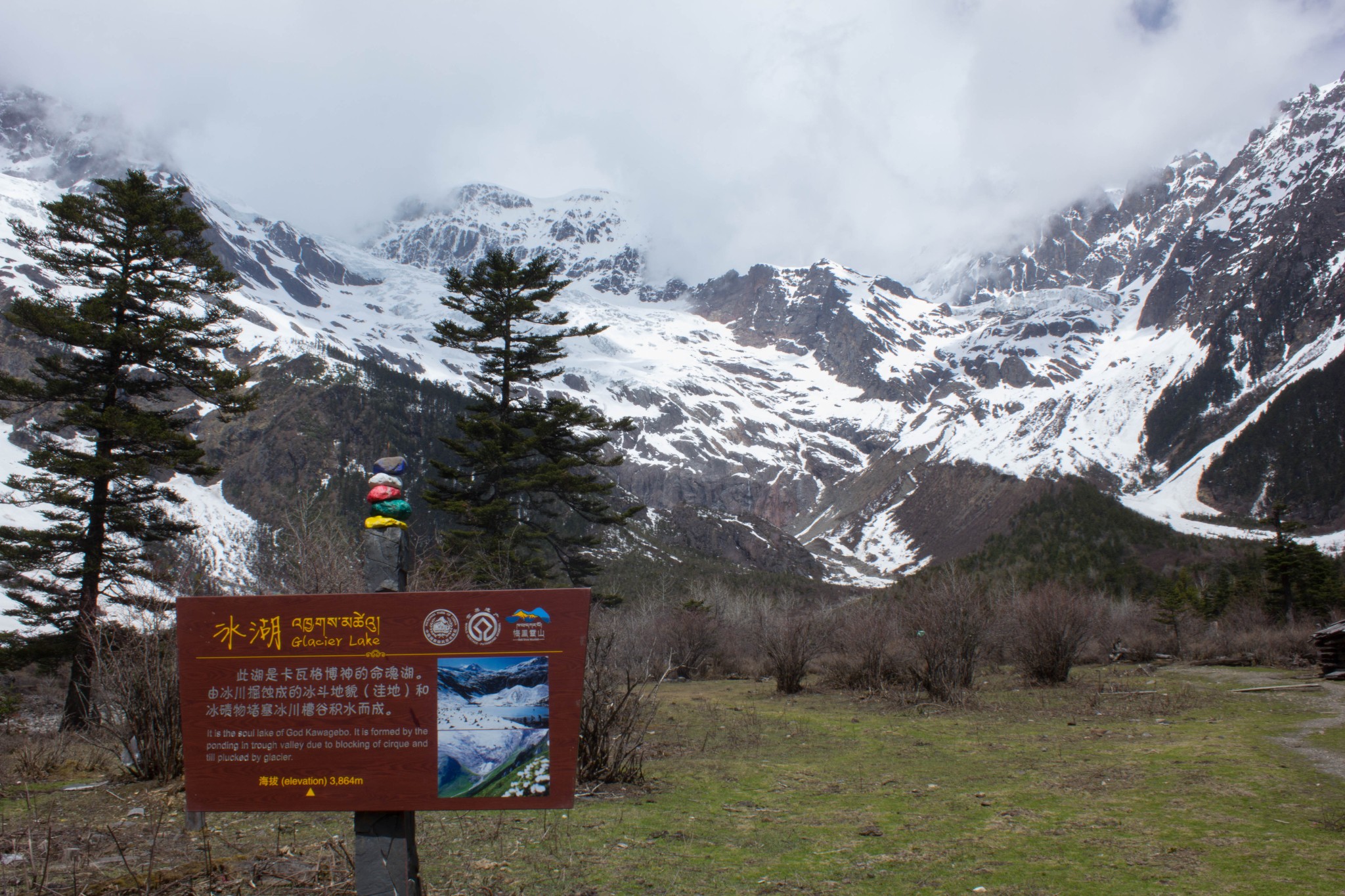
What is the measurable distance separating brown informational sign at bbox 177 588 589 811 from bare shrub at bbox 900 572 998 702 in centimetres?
1480

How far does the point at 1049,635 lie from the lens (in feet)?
68.0

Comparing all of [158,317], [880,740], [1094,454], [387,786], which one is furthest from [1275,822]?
[1094,454]

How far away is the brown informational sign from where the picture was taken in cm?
424

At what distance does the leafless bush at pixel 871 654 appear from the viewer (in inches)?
765

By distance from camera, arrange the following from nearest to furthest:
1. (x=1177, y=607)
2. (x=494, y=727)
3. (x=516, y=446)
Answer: (x=494, y=727) → (x=516, y=446) → (x=1177, y=607)

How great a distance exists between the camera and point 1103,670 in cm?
2761

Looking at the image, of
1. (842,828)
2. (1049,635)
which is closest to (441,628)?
(842,828)

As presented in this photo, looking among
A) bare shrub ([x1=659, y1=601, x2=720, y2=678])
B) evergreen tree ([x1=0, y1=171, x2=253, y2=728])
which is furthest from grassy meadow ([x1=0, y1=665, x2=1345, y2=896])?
bare shrub ([x1=659, y1=601, x2=720, y2=678])

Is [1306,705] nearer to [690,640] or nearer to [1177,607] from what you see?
[690,640]

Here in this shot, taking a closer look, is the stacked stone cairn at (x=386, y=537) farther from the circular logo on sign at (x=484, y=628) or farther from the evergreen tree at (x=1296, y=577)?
the evergreen tree at (x=1296, y=577)

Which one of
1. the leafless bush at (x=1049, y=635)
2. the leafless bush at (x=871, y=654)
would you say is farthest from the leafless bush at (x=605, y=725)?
the leafless bush at (x=1049, y=635)

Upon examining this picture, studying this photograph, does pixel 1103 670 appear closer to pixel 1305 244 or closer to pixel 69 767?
pixel 69 767

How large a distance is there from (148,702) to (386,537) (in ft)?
22.4

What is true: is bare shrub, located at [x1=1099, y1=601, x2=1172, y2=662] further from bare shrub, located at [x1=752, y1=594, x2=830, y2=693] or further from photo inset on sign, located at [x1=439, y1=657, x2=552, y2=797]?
photo inset on sign, located at [x1=439, y1=657, x2=552, y2=797]
